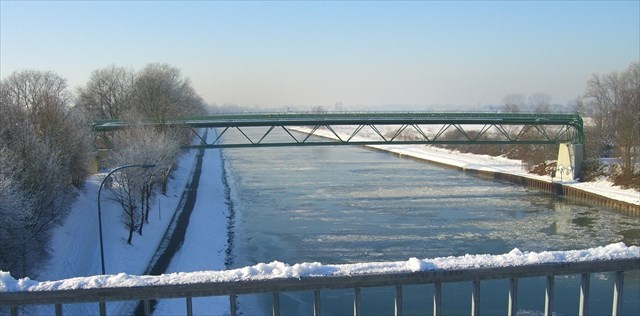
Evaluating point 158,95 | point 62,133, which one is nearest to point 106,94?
point 158,95

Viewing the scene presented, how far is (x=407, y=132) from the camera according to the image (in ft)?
350

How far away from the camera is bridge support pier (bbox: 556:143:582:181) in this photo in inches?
1857

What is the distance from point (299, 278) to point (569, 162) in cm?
4936

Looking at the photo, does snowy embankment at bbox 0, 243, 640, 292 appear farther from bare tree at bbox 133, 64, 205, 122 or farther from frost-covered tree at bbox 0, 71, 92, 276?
bare tree at bbox 133, 64, 205, 122

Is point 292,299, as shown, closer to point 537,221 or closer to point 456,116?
point 537,221

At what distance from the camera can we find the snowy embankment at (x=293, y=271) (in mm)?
4008

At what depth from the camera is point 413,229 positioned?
29141mm

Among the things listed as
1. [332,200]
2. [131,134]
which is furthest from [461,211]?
[131,134]

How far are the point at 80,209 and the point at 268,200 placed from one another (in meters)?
16.1

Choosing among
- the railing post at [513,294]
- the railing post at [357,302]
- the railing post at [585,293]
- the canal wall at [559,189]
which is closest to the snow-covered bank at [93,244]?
the railing post at [357,302]

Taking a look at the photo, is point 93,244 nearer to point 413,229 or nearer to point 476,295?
point 413,229

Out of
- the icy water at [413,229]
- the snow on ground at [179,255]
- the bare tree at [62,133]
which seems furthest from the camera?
the bare tree at [62,133]

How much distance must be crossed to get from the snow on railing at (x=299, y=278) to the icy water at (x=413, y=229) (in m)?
12.6

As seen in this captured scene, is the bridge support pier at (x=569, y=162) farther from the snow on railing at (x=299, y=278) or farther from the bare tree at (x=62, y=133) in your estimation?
the snow on railing at (x=299, y=278)
